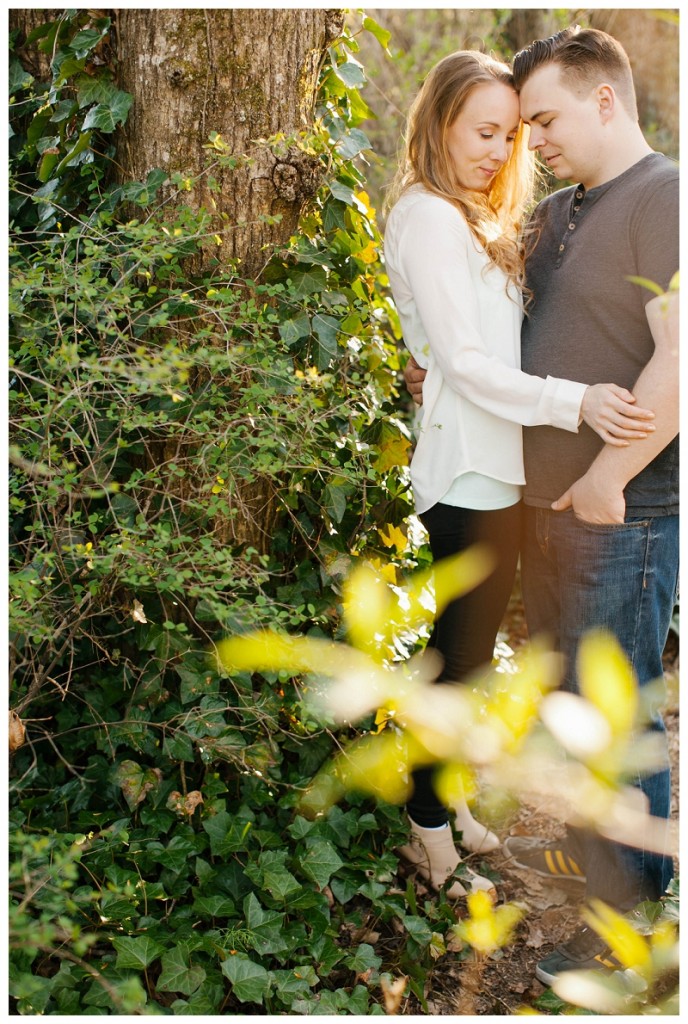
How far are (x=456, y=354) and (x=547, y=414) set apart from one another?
10.5 inches

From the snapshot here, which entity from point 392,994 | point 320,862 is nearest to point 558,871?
point 392,994

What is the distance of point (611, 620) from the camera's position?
2.07 meters

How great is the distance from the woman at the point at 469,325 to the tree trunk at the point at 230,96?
0.32 meters

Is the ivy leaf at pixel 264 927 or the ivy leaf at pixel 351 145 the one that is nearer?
the ivy leaf at pixel 264 927

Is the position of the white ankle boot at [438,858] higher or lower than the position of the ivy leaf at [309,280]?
lower

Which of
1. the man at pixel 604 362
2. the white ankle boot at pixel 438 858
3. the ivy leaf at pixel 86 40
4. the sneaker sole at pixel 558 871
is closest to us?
the man at pixel 604 362

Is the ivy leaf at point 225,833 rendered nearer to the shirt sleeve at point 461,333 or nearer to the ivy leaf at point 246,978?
the ivy leaf at point 246,978

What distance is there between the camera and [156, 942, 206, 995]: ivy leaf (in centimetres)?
181

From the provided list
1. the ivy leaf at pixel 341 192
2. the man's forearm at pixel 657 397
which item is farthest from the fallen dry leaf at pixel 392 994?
the ivy leaf at pixel 341 192

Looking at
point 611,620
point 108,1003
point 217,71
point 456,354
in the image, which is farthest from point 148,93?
point 108,1003

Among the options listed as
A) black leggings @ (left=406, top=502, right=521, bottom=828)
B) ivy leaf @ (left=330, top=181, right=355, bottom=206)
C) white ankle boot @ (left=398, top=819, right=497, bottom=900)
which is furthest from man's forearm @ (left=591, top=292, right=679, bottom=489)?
white ankle boot @ (left=398, top=819, right=497, bottom=900)

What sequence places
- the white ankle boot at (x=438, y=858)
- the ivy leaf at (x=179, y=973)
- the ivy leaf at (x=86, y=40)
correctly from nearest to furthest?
the ivy leaf at (x=179, y=973), the ivy leaf at (x=86, y=40), the white ankle boot at (x=438, y=858)

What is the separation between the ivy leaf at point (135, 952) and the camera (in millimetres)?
Answer: 1813

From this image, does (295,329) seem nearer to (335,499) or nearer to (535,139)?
(335,499)
